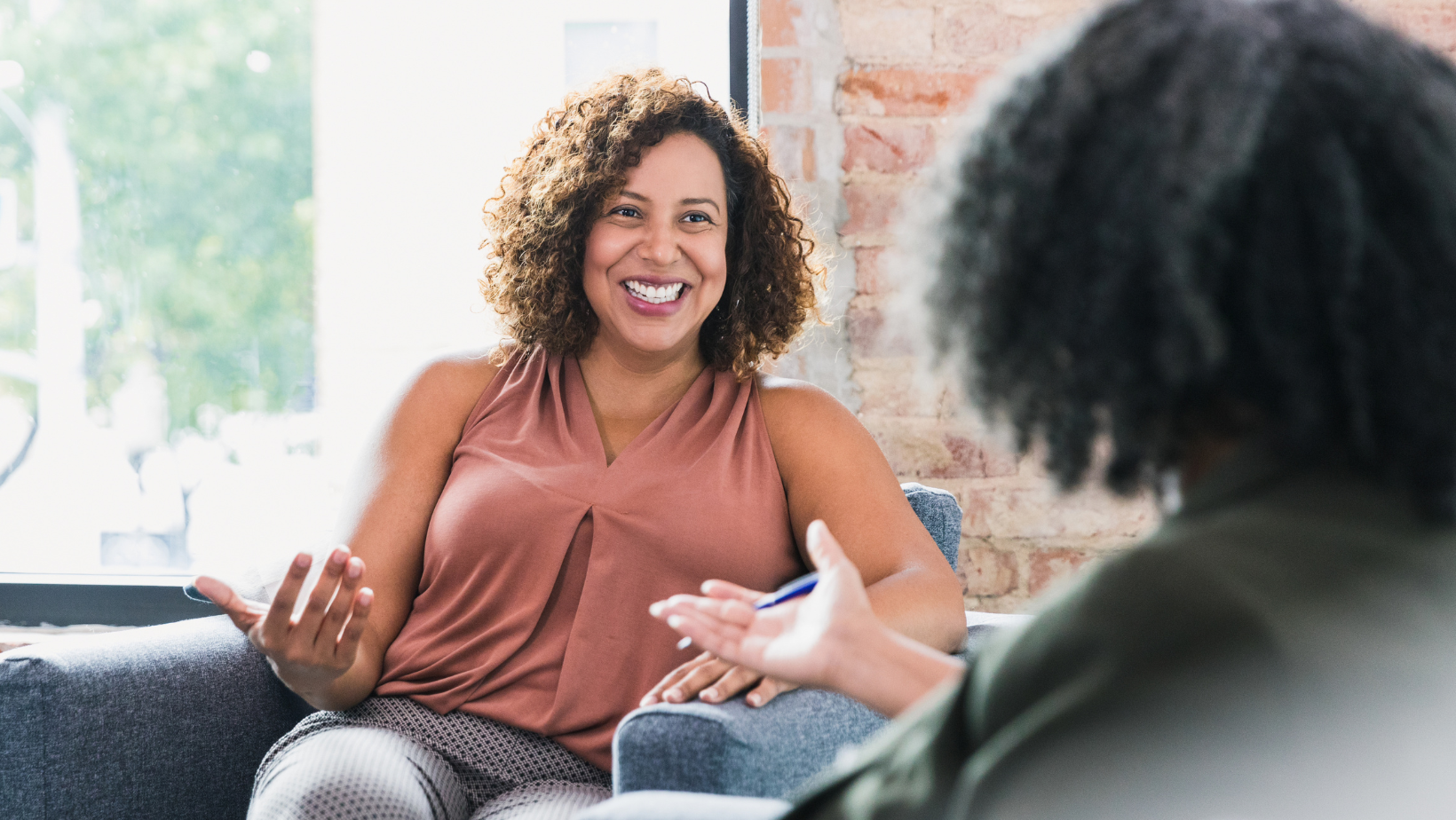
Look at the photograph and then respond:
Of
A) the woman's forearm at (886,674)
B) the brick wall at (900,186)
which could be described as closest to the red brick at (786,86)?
the brick wall at (900,186)

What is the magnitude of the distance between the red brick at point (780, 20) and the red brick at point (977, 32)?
229mm

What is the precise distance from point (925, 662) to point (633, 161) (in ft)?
3.01

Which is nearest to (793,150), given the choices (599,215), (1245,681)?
(599,215)

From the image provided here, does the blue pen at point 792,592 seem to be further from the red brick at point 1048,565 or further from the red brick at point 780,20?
the red brick at point 780,20

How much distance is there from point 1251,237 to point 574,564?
3.26ft

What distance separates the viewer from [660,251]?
57.2 inches

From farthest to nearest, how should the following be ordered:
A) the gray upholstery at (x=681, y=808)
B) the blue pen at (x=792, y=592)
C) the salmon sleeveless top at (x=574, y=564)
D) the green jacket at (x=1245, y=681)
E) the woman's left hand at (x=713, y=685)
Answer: the salmon sleeveless top at (x=574, y=564) → the woman's left hand at (x=713, y=685) → the blue pen at (x=792, y=592) → the gray upholstery at (x=681, y=808) → the green jacket at (x=1245, y=681)

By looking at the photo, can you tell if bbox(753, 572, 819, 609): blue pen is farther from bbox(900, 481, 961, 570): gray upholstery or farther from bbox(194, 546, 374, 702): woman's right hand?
bbox(900, 481, 961, 570): gray upholstery

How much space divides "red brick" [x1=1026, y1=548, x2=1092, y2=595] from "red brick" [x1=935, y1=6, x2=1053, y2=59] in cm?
83

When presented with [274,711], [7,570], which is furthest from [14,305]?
[274,711]

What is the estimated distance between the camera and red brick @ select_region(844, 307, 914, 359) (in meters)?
→ 1.82

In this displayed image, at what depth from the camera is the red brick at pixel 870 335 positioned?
1821 mm

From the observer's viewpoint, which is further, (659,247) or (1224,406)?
(659,247)

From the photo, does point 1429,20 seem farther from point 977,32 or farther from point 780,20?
point 780,20
